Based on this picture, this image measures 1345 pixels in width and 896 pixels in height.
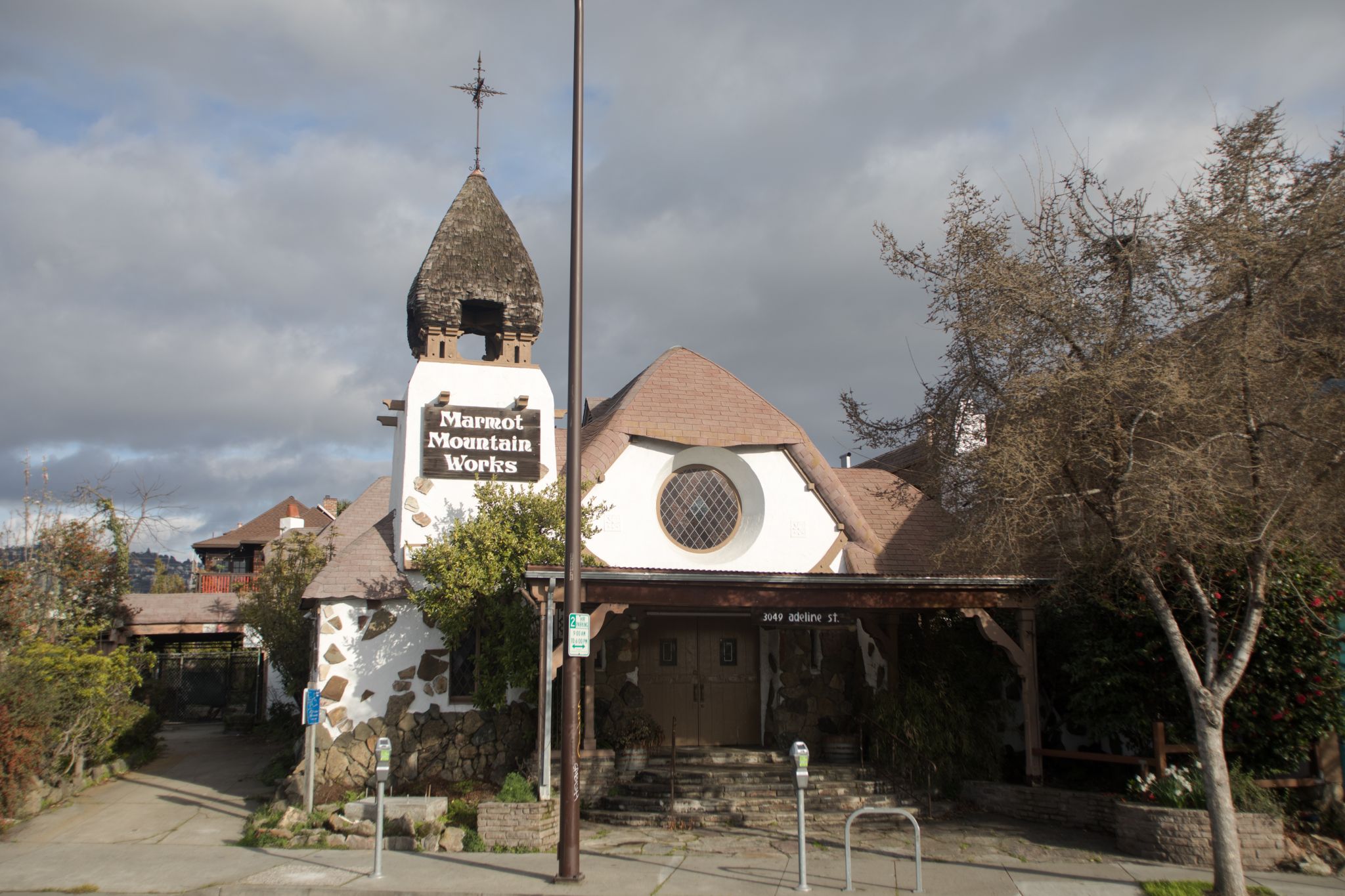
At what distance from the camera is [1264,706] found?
10.8 m

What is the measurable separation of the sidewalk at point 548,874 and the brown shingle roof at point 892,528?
5.89 metres

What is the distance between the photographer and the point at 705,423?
1599cm

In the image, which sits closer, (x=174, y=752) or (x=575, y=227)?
(x=575, y=227)

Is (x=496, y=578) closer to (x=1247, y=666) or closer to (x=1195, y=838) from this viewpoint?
(x=1195, y=838)

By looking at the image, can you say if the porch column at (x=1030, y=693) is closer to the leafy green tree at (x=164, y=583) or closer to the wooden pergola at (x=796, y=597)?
the wooden pergola at (x=796, y=597)

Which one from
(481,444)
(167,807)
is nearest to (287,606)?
(167,807)

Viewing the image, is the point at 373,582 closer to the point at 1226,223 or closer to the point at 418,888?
the point at 418,888

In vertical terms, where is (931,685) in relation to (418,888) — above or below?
above

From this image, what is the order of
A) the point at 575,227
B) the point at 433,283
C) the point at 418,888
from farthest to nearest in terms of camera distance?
the point at 433,283
the point at 575,227
the point at 418,888

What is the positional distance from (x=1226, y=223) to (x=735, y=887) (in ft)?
25.7

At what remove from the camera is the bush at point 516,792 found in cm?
1129

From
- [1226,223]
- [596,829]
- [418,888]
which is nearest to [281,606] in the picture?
[596,829]

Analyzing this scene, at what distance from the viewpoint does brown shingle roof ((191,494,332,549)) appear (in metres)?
41.5

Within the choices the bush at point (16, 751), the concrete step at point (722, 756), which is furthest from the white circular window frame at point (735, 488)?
the bush at point (16, 751)
